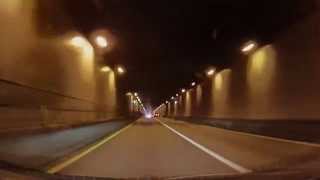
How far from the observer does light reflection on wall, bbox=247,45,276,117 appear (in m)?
32.9

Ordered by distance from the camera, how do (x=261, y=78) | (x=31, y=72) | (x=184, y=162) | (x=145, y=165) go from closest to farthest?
1. (x=145, y=165)
2. (x=184, y=162)
3. (x=31, y=72)
4. (x=261, y=78)

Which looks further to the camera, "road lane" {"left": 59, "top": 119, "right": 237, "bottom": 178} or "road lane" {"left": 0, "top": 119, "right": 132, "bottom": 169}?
"road lane" {"left": 59, "top": 119, "right": 237, "bottom": 178}

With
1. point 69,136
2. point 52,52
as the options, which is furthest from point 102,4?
point 69,136

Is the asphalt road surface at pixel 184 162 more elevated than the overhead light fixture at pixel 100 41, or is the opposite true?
the overhead light fixture at pixel 100 41

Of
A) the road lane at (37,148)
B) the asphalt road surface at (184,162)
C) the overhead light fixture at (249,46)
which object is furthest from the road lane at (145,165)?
the overhead light fixture at (249,46)

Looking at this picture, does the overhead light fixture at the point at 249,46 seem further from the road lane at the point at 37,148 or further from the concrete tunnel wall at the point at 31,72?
the road lane at the point at 37,148

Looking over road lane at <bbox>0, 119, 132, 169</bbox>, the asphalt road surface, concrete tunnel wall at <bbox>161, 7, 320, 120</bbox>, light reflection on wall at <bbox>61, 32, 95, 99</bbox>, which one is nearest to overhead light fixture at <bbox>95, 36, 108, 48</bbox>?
light reflection on wall at <bbox>61, 32, 95, 99</bbox>

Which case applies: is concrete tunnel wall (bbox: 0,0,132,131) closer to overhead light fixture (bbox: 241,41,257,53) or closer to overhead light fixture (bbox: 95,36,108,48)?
overhead light fixture (bbox: 95,36,108,48)

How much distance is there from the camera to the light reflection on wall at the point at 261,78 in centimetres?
3291

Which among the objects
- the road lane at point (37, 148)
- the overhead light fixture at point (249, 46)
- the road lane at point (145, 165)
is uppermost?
→ the overhead light fixture at point (249, 46)

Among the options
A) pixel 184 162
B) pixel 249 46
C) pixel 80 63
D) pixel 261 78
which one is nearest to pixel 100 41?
pixel 80 63

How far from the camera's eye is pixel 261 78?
36.0 m

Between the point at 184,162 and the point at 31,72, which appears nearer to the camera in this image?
the point at 184,162

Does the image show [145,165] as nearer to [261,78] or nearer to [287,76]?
[287,76]
